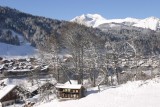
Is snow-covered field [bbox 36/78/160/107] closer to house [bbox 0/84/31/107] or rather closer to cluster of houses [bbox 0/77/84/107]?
cluster of houses [bbox 0/77/84/107]

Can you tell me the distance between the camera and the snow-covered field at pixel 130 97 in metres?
33.0

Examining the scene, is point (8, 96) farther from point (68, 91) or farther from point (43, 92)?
point (68, 91)

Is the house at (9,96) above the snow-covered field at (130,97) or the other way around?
the other way around

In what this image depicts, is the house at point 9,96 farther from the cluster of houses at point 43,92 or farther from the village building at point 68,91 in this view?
the village building at point 68,91

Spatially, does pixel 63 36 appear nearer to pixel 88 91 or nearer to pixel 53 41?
pixel 53 41

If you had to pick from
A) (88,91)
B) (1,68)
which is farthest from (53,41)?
(1,68)

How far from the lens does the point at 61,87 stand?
52312 millimetres

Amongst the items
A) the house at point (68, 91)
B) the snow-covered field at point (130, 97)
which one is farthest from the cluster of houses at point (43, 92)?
the snow-covered field at point (130, 97)

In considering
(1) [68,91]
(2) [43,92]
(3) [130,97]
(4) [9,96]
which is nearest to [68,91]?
(1) [68,91]

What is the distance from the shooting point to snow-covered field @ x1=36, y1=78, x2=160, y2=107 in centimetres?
3300

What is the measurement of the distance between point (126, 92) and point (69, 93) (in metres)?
14.3

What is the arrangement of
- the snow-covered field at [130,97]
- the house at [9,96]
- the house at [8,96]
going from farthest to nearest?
the house at [8,96] < the house at [9,96] < the snow-covered field at [130,97]

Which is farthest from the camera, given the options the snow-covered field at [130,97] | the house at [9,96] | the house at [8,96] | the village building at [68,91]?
the house at [8,96]

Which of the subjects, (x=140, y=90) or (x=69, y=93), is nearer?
(x=140, y=90)
